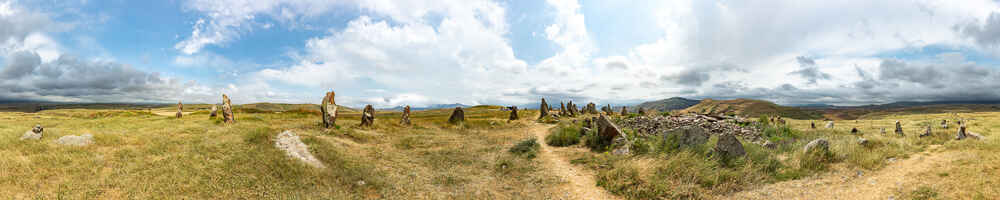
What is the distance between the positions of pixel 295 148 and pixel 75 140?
4.21 metres

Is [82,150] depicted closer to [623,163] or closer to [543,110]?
[623,163]

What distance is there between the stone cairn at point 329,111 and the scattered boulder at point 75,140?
30.1 feet

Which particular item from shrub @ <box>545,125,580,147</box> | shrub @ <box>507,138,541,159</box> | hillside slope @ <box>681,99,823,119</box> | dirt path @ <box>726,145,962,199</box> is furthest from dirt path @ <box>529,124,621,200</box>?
hillside slope @ <box>681,99,823,119</box>

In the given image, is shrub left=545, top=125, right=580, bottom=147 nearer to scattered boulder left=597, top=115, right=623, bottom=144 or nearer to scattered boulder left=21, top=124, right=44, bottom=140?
scattered boulder left=597, top=115, right=623, bottom=144

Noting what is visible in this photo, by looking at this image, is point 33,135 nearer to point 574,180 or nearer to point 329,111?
point 329,111

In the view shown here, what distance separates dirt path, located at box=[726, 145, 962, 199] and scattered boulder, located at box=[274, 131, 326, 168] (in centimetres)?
1006

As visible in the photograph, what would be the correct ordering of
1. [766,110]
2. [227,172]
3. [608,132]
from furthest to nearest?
[766,110] → [608,132] → [227,172]

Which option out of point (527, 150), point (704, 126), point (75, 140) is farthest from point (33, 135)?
point (704, 126)

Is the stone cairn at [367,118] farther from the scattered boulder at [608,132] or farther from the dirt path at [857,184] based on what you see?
the dirt path at [857,184]

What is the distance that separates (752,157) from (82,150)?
15.9 meters

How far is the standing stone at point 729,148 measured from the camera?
8977 millimetres

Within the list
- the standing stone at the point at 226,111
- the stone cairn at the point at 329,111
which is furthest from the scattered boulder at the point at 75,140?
the standing stone at the point at 226,111

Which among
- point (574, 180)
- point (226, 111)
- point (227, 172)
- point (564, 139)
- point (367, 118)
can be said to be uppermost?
point (226, 111)

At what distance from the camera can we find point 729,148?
9.09m
